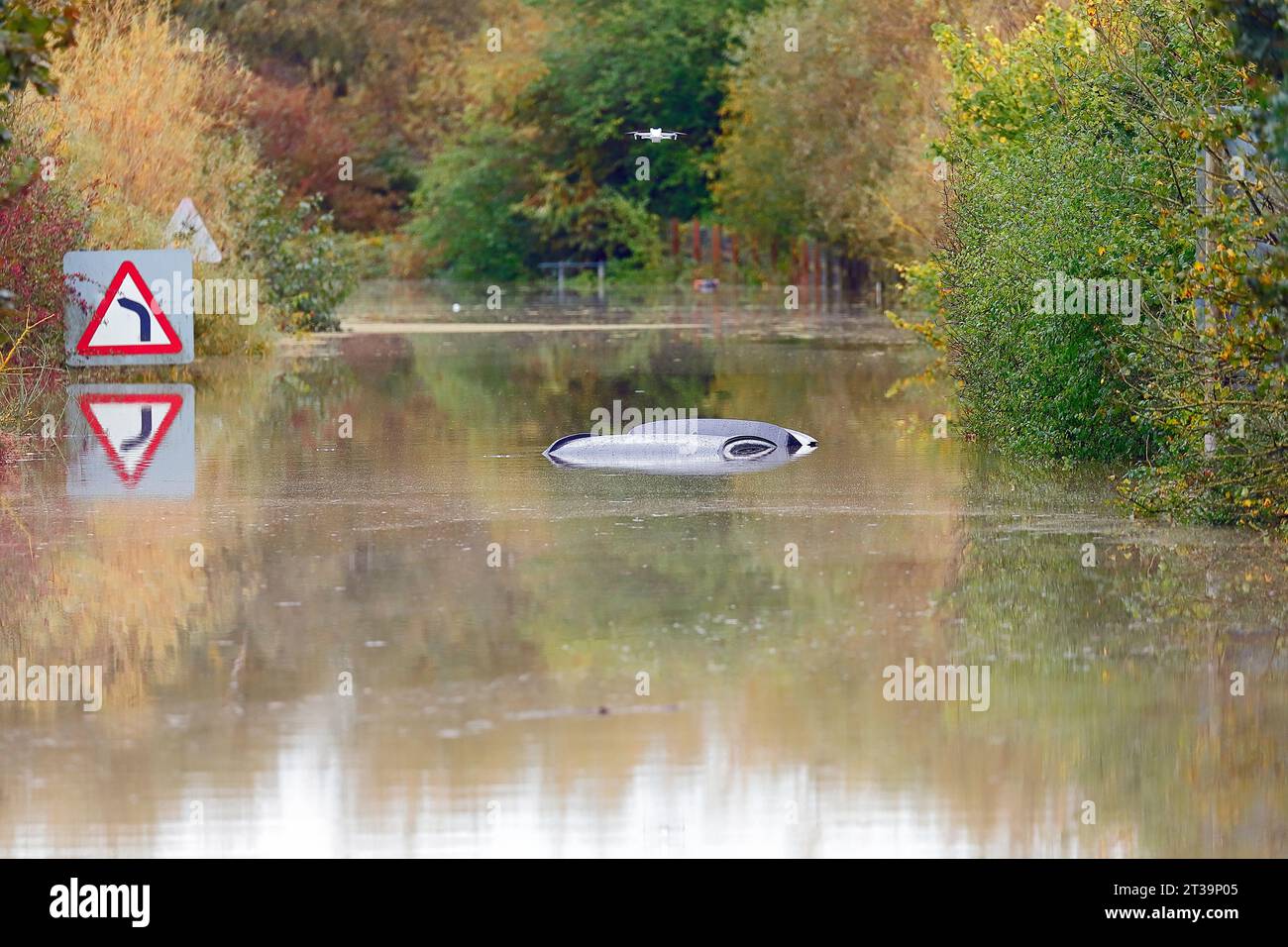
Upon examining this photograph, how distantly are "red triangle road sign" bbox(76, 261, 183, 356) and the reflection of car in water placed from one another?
9127 mm

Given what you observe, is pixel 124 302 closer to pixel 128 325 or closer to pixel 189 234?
pixel 128 325

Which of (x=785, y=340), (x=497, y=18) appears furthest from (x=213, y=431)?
(x=497, y=18)

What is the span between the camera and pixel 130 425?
22578 millimetres

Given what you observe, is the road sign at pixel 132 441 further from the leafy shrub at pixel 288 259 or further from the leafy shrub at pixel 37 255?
the leafy shrub at pixel 288 259

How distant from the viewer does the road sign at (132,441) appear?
57.8 feet

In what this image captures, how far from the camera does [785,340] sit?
39250 mm

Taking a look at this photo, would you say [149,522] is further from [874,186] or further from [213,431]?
[874,186]

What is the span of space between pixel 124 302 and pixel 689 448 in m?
10.9

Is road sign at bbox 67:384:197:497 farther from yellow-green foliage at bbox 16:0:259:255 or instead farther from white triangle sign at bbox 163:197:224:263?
white triangle sign at bbox 163:197:224:263

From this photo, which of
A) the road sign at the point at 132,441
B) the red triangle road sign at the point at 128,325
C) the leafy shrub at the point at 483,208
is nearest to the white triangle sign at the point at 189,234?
the red triangle road sign at the point at 128,325

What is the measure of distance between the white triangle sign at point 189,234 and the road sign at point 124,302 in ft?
6.09

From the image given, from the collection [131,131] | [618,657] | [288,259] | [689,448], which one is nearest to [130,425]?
[689,448]

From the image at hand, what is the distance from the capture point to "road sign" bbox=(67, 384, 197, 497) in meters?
17.6

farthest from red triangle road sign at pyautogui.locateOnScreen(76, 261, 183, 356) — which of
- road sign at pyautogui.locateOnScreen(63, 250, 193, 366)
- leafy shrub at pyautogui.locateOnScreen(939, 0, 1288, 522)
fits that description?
leafy shrub at pyautogui.locateOnScreen(939, 0, 1288, 522)
